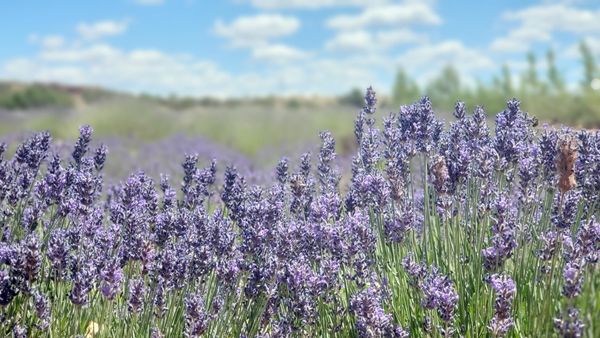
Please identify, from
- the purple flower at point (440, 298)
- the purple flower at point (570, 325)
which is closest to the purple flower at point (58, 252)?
the purple flower at point (440, 298)

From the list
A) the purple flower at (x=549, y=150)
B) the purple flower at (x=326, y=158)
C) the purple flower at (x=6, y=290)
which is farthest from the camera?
the purple flower at (x=326, y=158)

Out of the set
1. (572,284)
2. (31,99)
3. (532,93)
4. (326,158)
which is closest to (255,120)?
(532,93)

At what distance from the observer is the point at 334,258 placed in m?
3.08

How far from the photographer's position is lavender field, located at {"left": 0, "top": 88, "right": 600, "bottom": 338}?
107 inches

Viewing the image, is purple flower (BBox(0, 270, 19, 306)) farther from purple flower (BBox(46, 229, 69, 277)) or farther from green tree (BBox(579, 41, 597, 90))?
green tree (BBox(579, 41, 597, 90))

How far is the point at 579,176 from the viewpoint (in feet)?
11.7

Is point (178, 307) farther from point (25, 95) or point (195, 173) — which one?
point (25, 95)

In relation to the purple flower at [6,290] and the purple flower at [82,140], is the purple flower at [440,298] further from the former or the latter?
the purple flower at [82,140]

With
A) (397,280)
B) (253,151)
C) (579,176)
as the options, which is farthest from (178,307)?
(253,151)

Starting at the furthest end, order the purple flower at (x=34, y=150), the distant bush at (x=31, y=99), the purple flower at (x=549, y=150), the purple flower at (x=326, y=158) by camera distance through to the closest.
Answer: the distant bush at (x=31, y=99), the purple flower at (x=326, y=158), the purple flower at (x=34, y=150), the purple flower at (x=549, y=150)

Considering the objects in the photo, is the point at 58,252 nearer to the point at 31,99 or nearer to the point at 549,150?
the point at 549,150

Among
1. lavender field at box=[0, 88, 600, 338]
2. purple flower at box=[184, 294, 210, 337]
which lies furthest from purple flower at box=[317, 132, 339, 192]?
purple flower at box=[184, 294, 210, 337]

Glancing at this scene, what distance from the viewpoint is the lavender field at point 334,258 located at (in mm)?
2725

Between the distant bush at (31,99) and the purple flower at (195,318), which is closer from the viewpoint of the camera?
the purple flower at (195,318)
